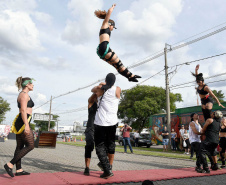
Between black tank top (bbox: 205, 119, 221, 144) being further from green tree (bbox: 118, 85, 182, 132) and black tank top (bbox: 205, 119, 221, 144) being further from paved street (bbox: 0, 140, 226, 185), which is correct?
green tree (bbox: 118, 85, 182, 132)

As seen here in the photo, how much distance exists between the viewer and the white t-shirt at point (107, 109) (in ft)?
14.6

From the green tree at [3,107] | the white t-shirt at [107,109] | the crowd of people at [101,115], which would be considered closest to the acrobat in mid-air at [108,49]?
the crowd of people at [101,115]

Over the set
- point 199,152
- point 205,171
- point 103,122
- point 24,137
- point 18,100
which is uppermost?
point 18,100

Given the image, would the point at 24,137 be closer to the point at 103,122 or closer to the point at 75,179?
the point at 75,179

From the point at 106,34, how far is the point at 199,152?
14.3 ft

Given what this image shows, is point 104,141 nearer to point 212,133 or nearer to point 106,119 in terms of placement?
point 106,119

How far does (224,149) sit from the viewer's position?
7.08 m

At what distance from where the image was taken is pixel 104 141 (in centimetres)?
459

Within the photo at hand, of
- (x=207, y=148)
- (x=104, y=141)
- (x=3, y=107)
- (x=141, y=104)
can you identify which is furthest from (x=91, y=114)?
(x=3, y=107)

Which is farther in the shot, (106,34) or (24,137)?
(24,137)

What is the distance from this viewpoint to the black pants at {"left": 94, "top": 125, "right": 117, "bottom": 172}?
14.3ft

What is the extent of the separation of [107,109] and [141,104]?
112 feet

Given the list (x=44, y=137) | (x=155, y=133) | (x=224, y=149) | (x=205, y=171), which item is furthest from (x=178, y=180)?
(x=155, y=133)

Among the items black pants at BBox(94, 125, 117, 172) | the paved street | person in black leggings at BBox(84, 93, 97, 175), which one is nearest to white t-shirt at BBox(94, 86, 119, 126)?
black pants at BBox(94, 125, 117, 172)
